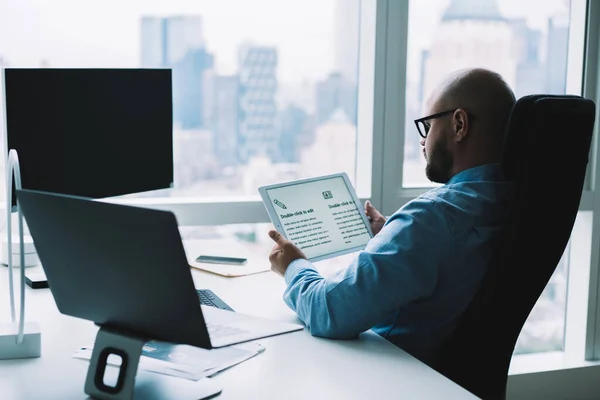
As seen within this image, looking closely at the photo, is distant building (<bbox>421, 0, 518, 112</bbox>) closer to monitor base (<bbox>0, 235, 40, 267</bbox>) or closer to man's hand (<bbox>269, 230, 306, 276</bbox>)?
man's hand (<bbox>269, 230, 306, 276</bbox>)

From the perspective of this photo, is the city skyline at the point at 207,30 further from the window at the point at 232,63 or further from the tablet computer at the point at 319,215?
the tablet computer at the point at 319,215

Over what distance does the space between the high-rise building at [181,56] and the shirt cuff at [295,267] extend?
97 cm

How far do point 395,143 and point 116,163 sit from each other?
1075mm

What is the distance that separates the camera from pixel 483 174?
173cm

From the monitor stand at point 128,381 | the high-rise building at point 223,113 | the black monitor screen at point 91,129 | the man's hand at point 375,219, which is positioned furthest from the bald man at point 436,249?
the high-rise building at point 223,113

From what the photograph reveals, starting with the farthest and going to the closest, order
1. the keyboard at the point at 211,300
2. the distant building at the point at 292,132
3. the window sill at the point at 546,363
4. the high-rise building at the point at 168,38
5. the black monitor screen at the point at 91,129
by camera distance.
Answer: the window sill at the point at 546,363
the distant building at the point at 292,132
the high-rise building at the point at 168,38
the black monitor screen at the point at 91,129
the keyboard at the point at 211,300

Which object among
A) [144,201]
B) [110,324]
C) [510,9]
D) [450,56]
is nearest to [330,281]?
Result: [110,324]

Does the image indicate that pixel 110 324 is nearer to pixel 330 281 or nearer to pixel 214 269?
pixel 330 281

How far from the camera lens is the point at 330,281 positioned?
→ 1.65 m

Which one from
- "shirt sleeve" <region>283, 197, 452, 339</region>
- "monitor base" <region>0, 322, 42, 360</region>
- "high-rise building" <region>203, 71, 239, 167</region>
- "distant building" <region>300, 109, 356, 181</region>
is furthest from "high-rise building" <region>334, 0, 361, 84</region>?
"monitor base" <region>0, 322, 42, 360</region>

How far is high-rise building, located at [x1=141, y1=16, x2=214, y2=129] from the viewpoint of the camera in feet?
8.38

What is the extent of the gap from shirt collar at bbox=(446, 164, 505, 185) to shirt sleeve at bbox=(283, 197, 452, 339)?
5.5 inches

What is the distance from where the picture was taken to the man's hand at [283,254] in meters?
1.86

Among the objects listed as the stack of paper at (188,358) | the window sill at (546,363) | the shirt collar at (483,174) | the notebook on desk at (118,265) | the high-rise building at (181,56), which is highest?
the high-rise building at (181,56)
